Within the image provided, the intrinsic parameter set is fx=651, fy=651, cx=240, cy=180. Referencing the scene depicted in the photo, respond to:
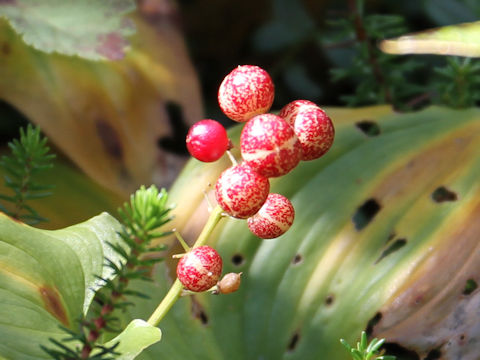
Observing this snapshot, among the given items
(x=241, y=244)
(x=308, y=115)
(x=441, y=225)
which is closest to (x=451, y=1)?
(x=441, y=225)

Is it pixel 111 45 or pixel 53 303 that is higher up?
pixel 111 45

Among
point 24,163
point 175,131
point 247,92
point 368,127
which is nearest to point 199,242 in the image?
point 247,92

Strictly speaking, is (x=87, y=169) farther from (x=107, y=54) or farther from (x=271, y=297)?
(x=271, y=297)

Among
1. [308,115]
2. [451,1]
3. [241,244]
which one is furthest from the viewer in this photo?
[451,1]

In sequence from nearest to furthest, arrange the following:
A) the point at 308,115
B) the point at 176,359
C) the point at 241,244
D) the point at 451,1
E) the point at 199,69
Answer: the point at 308,115, the point at 176,359, the point at 241,244, the point at 451,1, the point at 199,69

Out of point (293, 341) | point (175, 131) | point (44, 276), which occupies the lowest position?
point (293, 341)

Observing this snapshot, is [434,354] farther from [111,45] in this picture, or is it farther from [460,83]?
[111,45]

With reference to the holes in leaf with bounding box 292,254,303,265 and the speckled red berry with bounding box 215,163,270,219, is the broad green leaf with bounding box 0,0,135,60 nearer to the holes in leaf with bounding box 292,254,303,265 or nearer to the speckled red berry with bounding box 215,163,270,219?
the holes in leaf with bounding box 292,254,303,265
